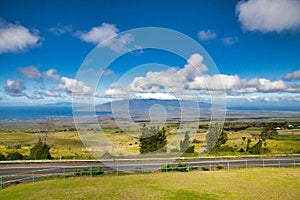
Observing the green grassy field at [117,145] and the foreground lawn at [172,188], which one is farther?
the green grassy field at [117,145]

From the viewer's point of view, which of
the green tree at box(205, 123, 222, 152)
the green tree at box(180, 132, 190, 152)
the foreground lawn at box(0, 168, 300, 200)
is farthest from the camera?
the green tree at box(205, 123, 222, 152)

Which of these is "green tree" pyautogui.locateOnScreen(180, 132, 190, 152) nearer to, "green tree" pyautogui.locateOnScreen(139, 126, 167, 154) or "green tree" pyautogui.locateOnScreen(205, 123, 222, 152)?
"green tree" pyautogui.locateOnScreen(139, 126, 167, 154)

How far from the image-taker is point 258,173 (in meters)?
23.9

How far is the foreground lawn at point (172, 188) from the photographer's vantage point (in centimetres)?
1525

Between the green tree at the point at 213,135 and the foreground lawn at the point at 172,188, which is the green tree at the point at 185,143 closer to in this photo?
the green tree at the point at 213,135

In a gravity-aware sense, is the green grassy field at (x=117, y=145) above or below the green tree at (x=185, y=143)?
below

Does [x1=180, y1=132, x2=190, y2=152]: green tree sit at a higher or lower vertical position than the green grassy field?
higher

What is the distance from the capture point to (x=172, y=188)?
56.9 feet

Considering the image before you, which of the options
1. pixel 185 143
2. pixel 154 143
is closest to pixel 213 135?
pixel 185 143

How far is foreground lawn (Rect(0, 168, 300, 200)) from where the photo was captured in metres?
15.2

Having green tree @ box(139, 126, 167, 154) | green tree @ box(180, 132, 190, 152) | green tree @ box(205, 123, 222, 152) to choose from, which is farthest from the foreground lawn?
green tree @ box(205, 123, 222, 152)

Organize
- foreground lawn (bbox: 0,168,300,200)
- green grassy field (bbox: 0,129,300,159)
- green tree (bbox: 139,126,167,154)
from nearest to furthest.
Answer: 1. foreground lawn (bbox: 0,168,300,200)
2. green grassy field (bbox: 0,129,300,159)
3. green tree (bbox: 139,126,167,154)

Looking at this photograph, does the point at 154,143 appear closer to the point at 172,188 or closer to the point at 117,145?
the point at 117,145

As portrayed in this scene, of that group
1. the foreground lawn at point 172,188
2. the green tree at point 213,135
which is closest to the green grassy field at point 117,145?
the green tree at point 213,135
